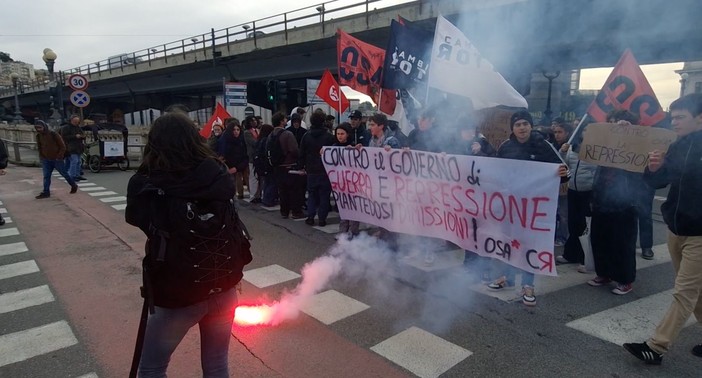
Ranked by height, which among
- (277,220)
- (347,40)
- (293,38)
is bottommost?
(277,220)

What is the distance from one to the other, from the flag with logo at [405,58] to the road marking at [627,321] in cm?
333

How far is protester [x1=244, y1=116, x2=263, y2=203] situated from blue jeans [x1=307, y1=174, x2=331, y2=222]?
2.37 metres

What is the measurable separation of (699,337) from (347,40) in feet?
19.0

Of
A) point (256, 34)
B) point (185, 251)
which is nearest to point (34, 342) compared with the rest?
point (185, 251)

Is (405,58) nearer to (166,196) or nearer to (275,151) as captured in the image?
(275,151)

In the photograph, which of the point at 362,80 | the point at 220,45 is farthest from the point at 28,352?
the point at 220,45

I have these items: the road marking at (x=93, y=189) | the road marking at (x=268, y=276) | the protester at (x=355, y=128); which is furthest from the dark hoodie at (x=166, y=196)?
the road marking at (x=93, y=189)

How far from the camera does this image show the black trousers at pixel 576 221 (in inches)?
205

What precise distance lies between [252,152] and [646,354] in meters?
7.74

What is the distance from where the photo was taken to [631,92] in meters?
4.33

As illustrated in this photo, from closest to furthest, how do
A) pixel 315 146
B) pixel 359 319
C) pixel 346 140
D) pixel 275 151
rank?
pixel 359 319, pixel 346 140, pixel 315 146, pixel 275 151

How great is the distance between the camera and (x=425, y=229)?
484 centimetres

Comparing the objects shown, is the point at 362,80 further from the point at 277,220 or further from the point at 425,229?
the point at 425,229

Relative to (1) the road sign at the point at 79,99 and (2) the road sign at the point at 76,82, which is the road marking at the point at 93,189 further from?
(2) the road sign at the point at 76,82
